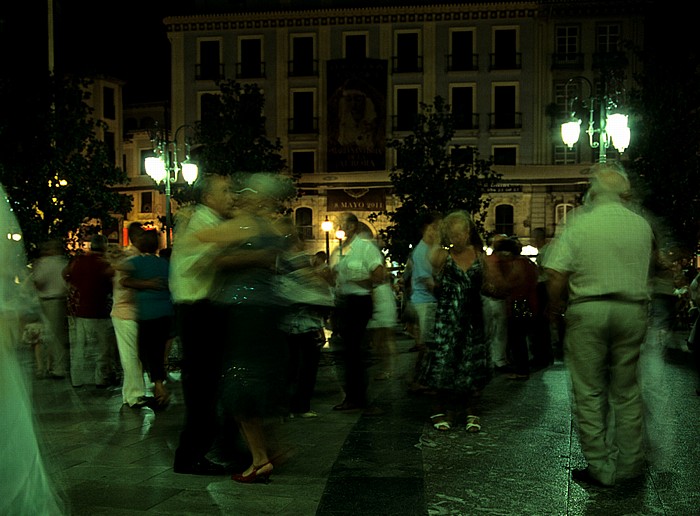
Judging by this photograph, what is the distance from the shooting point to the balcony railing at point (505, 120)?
1848 inches

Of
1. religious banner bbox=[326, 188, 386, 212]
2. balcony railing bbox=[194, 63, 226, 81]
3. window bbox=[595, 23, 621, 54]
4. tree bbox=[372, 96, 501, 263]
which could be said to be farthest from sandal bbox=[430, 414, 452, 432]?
balcony railing bbox=[194, 63, 226, 81]

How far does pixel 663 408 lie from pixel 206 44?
1754 inches

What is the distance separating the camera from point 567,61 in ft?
152

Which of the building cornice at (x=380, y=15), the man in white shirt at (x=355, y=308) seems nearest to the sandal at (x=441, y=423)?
the man in white shirt at (x=355, y=308)

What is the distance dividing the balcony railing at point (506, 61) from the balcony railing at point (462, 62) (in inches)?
33.1

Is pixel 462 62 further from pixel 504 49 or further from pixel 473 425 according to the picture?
pixel 473 425

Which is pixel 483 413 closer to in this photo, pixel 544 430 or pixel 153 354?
pixel 544 430

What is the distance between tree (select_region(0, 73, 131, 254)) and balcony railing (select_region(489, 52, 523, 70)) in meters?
31.5

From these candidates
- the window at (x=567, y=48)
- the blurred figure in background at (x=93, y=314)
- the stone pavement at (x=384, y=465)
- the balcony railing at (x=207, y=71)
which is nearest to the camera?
the stone pavement at (x=384, y=465)

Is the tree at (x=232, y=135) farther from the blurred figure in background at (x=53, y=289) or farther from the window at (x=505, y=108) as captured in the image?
the blurred figure in background at (x=53, y=289)

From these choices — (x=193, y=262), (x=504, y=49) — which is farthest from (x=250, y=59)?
(x=193, y=262)

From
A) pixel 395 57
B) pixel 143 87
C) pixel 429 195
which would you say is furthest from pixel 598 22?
pixel 143 87

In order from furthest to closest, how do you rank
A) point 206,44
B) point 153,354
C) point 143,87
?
point 143,87
point 206,44
point 153,354

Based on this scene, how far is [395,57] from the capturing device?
47625 millimetres
